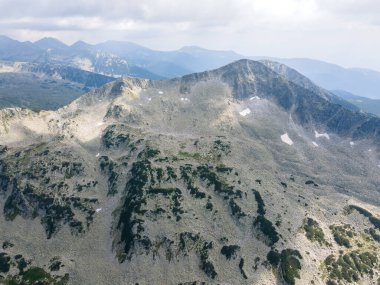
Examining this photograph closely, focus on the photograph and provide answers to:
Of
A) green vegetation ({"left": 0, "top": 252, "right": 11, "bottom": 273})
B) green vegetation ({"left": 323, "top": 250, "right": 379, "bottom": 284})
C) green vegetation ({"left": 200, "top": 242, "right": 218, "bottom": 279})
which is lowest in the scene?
green vegetation ({"left": 0, "top": 252, "right": 11, "bottom": 273})

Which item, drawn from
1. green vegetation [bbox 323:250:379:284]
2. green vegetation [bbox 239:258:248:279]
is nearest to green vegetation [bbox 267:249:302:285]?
green vegetation [bbox 239:258:248:279]

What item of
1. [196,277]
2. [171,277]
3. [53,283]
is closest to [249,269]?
[196,277]

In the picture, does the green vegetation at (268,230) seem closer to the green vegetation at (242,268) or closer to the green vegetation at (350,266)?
the green vegetation at (242,268)

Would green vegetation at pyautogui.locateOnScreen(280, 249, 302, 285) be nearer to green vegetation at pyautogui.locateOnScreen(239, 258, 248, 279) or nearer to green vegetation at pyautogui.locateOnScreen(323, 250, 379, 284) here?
green vegetation at pyautogui.locateOnScreen(323, 250, 379, 284)

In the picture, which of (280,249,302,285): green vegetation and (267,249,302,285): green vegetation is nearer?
(280,249,302,285): green vegetation

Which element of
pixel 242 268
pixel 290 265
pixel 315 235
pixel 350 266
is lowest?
pixel 242 268

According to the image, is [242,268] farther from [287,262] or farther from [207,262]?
[287,262]

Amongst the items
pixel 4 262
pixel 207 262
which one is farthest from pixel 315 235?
pixel 4 262

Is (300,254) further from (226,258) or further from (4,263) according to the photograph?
(4,263)

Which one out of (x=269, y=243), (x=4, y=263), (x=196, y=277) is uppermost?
(x=269, y=243)

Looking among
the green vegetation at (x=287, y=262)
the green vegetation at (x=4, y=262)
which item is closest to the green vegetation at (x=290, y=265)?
the green vegetation at (x=287, y=262)

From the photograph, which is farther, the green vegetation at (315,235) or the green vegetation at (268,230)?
the green vegetation at (315,235)
